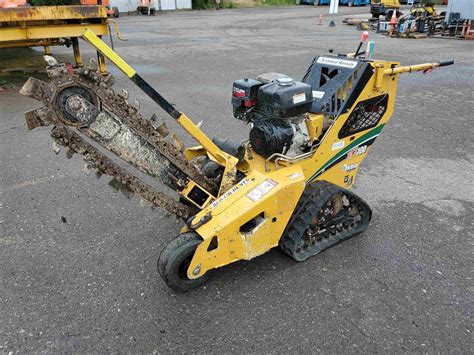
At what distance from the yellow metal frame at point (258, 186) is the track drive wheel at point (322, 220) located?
0.12 m

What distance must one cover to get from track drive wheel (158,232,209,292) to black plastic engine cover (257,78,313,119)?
3.51ft

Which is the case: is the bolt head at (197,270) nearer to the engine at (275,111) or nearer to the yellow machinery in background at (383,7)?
the engine at (275,111)

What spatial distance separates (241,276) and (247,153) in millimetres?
977

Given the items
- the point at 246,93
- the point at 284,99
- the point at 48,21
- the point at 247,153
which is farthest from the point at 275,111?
the point at 48,21

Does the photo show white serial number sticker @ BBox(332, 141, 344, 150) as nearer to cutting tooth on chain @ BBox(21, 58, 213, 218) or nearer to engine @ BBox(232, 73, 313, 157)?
engine @ BBox(232, 73, 313, 157)

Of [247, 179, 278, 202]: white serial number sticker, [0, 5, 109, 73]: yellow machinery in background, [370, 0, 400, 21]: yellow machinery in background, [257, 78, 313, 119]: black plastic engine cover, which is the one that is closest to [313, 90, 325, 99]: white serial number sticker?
[257, 78, 313, 119]: black plastic engine cover

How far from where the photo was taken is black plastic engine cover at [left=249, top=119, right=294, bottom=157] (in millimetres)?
3084

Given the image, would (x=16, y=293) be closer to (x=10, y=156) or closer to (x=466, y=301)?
(x=10, y=156)

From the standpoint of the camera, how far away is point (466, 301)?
2.93 metres

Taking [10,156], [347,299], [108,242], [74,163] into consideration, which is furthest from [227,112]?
[347,299]

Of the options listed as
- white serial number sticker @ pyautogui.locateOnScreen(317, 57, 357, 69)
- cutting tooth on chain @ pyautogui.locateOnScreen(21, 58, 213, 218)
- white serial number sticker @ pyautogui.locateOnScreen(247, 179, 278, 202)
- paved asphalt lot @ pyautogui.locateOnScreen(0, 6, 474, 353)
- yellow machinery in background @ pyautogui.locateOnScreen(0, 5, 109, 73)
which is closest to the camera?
cutting tooth on chain @ pyautogui.locateOnScreen(21, 58, 213, 218)

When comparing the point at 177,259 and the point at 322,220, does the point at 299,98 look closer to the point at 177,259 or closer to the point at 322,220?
the point at 322,220

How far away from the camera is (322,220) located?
3354mm

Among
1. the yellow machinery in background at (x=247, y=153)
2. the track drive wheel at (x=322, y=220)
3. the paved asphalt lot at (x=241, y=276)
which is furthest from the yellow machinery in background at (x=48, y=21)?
the track drive wheel at (x=322, y=220)
